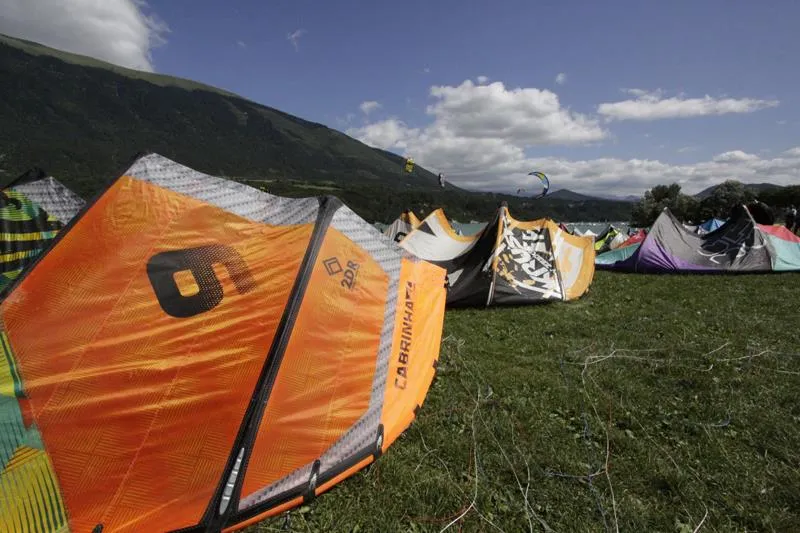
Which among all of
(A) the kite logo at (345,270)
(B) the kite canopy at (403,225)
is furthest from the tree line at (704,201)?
(A) the kite logo at (345,270)

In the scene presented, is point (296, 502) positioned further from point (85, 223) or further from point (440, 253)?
point (440, 253)

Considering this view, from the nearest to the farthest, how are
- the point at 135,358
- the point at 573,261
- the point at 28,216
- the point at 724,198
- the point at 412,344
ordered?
the point at 135,358 → the point at 412,344 → the point at 28,216 → the point at 573,261 → the point at 724,198

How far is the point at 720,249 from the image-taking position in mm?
15883

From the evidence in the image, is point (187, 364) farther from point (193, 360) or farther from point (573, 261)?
point (573, 261)

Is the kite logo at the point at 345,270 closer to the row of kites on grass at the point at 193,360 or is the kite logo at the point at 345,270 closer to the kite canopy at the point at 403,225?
the row of kites on grass at the point at 193,360

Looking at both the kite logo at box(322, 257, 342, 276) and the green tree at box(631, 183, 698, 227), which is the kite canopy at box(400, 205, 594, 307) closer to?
the kite logo at box(322, 257, 342, 276)

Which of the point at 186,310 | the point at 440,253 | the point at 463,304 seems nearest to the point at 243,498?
the point at 186,310

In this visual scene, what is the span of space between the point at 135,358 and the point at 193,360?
0.45 metres

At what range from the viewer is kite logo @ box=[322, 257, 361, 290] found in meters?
4.35

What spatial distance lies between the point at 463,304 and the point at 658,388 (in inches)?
224

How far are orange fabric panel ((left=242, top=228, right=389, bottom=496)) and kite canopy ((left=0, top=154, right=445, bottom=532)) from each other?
0.05ft

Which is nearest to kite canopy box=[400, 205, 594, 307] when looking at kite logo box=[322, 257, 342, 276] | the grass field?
the grass field

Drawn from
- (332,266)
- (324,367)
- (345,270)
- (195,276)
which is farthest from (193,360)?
(345,270)

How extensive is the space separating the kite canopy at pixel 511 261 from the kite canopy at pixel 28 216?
8.60 meters
